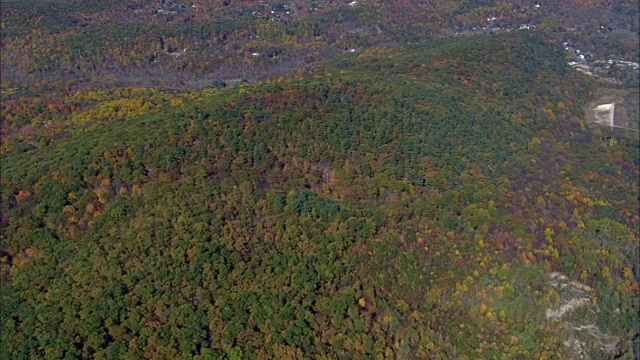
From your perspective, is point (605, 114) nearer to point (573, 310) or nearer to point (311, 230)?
point (573, 310)

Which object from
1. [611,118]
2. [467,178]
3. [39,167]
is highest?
[39,167]

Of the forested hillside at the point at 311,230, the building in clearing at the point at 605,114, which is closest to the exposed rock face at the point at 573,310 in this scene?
the forested hillside at the point at 311,230

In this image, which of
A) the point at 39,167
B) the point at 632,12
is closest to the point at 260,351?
the point at 39,167

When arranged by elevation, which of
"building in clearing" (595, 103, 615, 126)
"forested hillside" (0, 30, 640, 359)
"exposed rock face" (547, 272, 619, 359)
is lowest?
"building in clearing" (595, 103, 615, 126)

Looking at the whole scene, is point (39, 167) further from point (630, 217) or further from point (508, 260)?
point (630, 217)

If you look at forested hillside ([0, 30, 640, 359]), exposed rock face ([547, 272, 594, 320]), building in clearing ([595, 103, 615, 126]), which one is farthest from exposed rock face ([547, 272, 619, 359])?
building in clearing ([595, 103, 615, 126])

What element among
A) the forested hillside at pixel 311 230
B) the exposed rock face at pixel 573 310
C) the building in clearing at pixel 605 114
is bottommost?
the building in clearing at pixel 605 114

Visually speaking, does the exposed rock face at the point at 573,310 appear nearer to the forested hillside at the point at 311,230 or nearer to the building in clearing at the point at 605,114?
the forested hillside at the point at 311,230

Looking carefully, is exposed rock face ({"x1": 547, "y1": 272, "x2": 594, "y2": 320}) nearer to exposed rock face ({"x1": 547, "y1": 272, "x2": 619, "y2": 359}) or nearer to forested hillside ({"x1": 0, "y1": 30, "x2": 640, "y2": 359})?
exposed rock face ({"x1": 547, "y1": 272, "x2": 619, "y2": 359})
